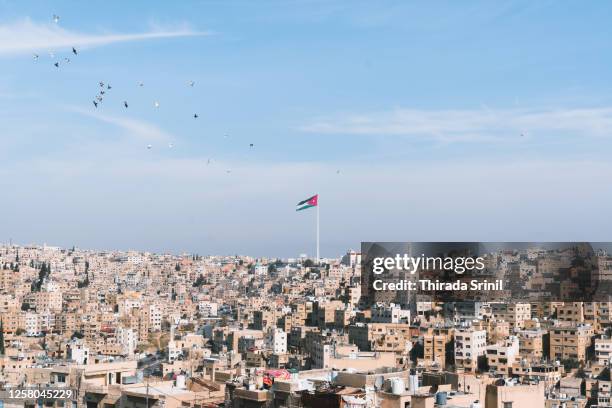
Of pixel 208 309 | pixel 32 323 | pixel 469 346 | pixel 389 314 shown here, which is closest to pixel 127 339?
pixel 32 323

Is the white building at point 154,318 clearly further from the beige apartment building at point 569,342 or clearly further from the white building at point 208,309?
the beige apartment building at point 569,342

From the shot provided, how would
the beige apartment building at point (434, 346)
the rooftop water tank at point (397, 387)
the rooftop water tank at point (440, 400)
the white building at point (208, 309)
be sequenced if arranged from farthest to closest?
1. the white building at point (208, 309)
2. the beige apartment building at point (434, 346)
3. the rooftop water tank at point (440, 400)
4. the rooftop water tank at point (397, 387)

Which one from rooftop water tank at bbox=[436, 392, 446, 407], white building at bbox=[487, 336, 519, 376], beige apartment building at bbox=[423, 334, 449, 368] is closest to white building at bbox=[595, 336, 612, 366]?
Result: white building at bbox=[487, 336, 519, 376]

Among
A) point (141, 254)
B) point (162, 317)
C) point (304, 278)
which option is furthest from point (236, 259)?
point (162, 317)

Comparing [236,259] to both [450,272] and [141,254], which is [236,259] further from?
[450,272]

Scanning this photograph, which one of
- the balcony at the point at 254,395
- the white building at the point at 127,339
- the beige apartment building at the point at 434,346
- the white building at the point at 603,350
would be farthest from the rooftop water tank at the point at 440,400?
the white building at the point at 127,339


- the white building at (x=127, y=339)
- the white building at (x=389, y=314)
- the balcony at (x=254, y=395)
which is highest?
the white building at (x=389, y=314)

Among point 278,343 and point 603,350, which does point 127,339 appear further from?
point 603,350

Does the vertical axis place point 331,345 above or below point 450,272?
below
